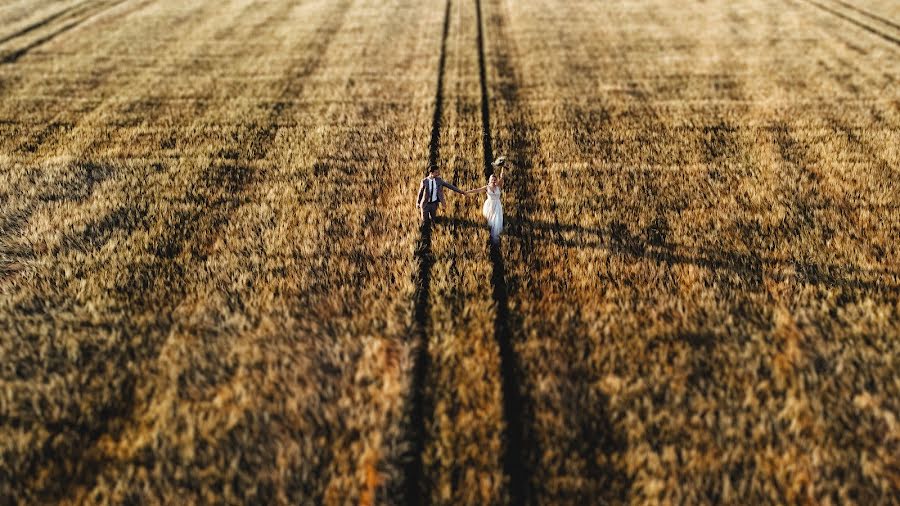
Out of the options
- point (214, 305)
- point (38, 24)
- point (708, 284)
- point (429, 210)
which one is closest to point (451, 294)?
point (429, 210)

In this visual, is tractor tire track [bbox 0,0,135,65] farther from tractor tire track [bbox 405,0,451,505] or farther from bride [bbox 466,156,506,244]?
bride [bbox 466,156,506,244]

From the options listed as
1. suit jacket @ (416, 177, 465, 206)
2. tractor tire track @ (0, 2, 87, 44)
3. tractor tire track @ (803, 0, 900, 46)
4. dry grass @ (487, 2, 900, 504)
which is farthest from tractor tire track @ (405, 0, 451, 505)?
tractor tire track @ (0, 2, 87, 44)

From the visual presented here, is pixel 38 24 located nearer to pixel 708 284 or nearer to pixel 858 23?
pixel 708 284

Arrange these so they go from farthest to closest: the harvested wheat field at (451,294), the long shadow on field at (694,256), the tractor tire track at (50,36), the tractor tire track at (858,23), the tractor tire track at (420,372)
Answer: the tractor tire track at (858,23), the tractor tire track at (50,36), the long shadow on field at (694,256), the harvested wheat field at (451,294), the tractor tire track at (420,372)

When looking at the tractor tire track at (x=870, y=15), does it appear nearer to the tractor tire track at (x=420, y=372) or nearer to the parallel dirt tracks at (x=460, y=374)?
the parallel dirt tracks at (x=460, y=374)

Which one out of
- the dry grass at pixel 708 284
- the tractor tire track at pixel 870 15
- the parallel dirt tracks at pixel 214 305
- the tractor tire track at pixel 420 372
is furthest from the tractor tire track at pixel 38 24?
the tractor tire track at pixel 870 15
